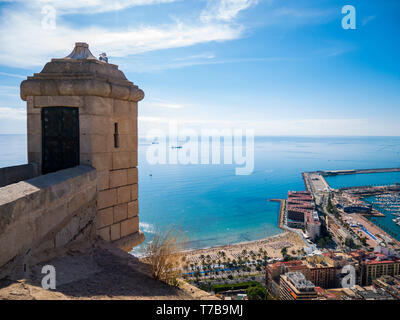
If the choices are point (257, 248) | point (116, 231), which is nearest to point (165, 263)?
point (116, 231)

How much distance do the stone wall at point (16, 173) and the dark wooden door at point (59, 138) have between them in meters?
0.13

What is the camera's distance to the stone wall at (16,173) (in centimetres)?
353

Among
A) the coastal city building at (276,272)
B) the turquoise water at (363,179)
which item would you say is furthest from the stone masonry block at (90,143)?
the turquoise water at (363,179)

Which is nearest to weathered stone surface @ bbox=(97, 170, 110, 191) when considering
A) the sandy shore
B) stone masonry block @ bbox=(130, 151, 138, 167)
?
stone masonry block @ bbox=(130, 151, 138, 167)

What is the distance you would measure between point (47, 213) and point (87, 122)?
4.83 feet

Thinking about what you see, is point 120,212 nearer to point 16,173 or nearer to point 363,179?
point 16,173

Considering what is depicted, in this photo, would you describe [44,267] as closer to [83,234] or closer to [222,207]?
[83,234]

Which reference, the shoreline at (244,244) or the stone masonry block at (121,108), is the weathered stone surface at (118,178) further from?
the shoreline at (244,244)

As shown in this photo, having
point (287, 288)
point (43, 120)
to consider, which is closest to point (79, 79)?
point (43, 120)

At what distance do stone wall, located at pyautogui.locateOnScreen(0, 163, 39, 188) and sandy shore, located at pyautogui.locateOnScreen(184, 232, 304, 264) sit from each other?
20409 mm

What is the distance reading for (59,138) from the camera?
149 inches

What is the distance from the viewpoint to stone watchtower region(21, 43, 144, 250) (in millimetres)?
3609

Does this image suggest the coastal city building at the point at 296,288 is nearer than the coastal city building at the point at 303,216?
Yes
